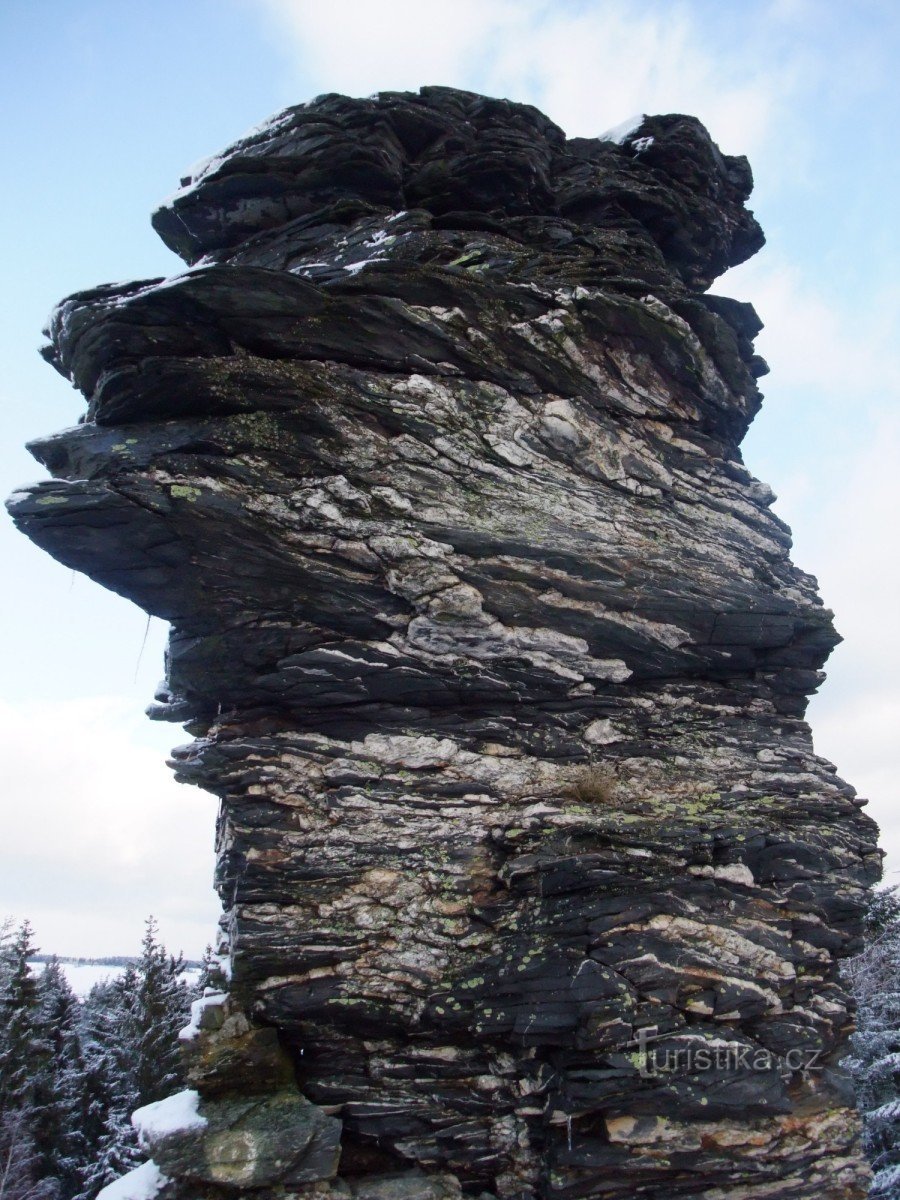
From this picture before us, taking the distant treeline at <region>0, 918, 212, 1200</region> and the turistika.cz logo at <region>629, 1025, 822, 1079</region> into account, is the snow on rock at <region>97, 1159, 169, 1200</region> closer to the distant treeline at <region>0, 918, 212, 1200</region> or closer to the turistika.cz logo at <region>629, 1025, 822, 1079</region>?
the turistika.cz logo at <region>629, 1025, 822, 1079</region>

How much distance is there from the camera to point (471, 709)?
1295cm

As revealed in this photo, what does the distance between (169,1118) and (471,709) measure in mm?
7217

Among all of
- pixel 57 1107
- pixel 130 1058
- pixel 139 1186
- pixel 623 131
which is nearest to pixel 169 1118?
pixel 139 1186

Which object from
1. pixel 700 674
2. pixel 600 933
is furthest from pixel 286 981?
pixel 700 674

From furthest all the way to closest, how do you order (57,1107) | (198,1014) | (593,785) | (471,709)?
(57,1107), (471,709), (593,785), (198,1014)

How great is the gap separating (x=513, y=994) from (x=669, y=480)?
9835 millimetres

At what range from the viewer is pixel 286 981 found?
11008mm

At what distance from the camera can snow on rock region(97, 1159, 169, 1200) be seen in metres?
9.71

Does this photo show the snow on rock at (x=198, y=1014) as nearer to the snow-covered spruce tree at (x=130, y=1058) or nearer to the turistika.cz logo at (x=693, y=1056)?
the turistika.cz logo at (x=693, y=1056)

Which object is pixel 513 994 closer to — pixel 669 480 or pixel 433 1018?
pixel 433 1018

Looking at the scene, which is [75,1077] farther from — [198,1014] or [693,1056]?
[693,1056]

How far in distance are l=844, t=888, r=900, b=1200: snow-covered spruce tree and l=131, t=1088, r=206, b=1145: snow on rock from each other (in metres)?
19.1

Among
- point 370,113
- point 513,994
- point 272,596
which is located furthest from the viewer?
point 370,113

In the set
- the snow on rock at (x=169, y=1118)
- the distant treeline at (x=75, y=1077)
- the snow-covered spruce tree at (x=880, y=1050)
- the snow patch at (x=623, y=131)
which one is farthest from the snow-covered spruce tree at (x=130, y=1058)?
the snow patch at (x=623, y=131)
